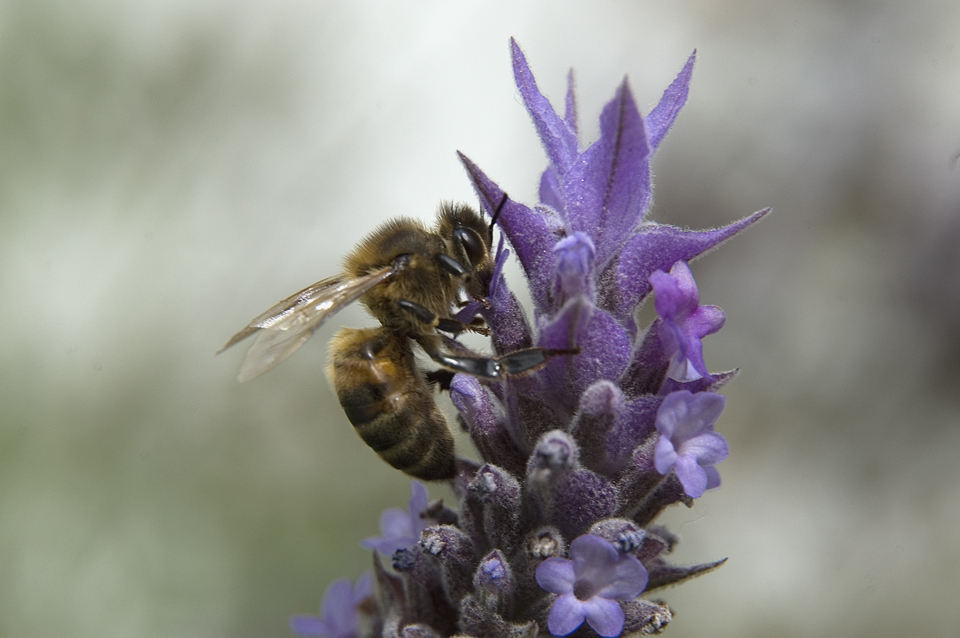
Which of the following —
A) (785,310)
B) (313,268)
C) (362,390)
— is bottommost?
(785,310)

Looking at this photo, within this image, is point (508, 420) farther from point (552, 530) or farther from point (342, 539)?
point (342, 539)

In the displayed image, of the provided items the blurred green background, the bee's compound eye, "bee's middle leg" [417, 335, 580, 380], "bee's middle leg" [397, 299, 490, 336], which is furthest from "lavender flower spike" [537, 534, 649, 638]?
the blurred green background

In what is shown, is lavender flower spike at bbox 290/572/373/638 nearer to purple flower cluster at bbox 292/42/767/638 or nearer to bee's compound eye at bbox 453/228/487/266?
purple flower cluster at bbox 292/42/767/638

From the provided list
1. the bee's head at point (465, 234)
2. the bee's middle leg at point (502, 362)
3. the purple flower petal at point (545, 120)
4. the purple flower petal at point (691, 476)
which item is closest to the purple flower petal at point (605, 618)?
the purple flower petal at point (691, 476)

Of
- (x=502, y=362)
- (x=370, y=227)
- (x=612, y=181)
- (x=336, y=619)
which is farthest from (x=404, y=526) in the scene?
(x=370, y=227)

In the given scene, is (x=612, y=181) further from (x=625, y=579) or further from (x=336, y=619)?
(x=336, y=619)

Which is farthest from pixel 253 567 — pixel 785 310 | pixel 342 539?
pixel 785 310

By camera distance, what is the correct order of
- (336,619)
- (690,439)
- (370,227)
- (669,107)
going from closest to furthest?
(690,439)
(669,107)
(336,619)
(370,227)
